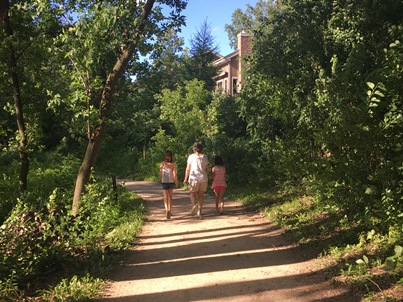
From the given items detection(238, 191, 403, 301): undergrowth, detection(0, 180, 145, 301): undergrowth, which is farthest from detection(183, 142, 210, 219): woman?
detection(0, 180, 145, 301): undergrowth

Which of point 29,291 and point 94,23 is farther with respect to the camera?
point 94,23

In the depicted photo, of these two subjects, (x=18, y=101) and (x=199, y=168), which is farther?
(x=18, y=101)

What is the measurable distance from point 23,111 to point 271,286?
8.63m

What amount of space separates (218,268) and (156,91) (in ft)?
22.4

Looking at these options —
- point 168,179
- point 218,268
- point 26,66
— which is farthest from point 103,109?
point 218,268

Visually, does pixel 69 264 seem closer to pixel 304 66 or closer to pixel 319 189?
pixel 319 189

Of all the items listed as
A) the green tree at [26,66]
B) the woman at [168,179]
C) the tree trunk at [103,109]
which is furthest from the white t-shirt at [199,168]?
the green tree at [26,66]

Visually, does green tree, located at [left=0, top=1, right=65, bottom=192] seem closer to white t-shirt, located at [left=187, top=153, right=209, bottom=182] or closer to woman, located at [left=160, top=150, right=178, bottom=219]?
woman, located at [left=160, top=150, right=178, bottom=219]

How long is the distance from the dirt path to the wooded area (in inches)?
38.6

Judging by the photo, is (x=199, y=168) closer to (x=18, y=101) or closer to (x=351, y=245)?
(x=351, y=245)

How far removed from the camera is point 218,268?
19.1 ft

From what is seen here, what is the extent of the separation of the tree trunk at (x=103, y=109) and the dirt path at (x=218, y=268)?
5.67ft

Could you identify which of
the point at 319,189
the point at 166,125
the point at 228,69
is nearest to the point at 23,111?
the point at 319,189

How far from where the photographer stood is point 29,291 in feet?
17.3
